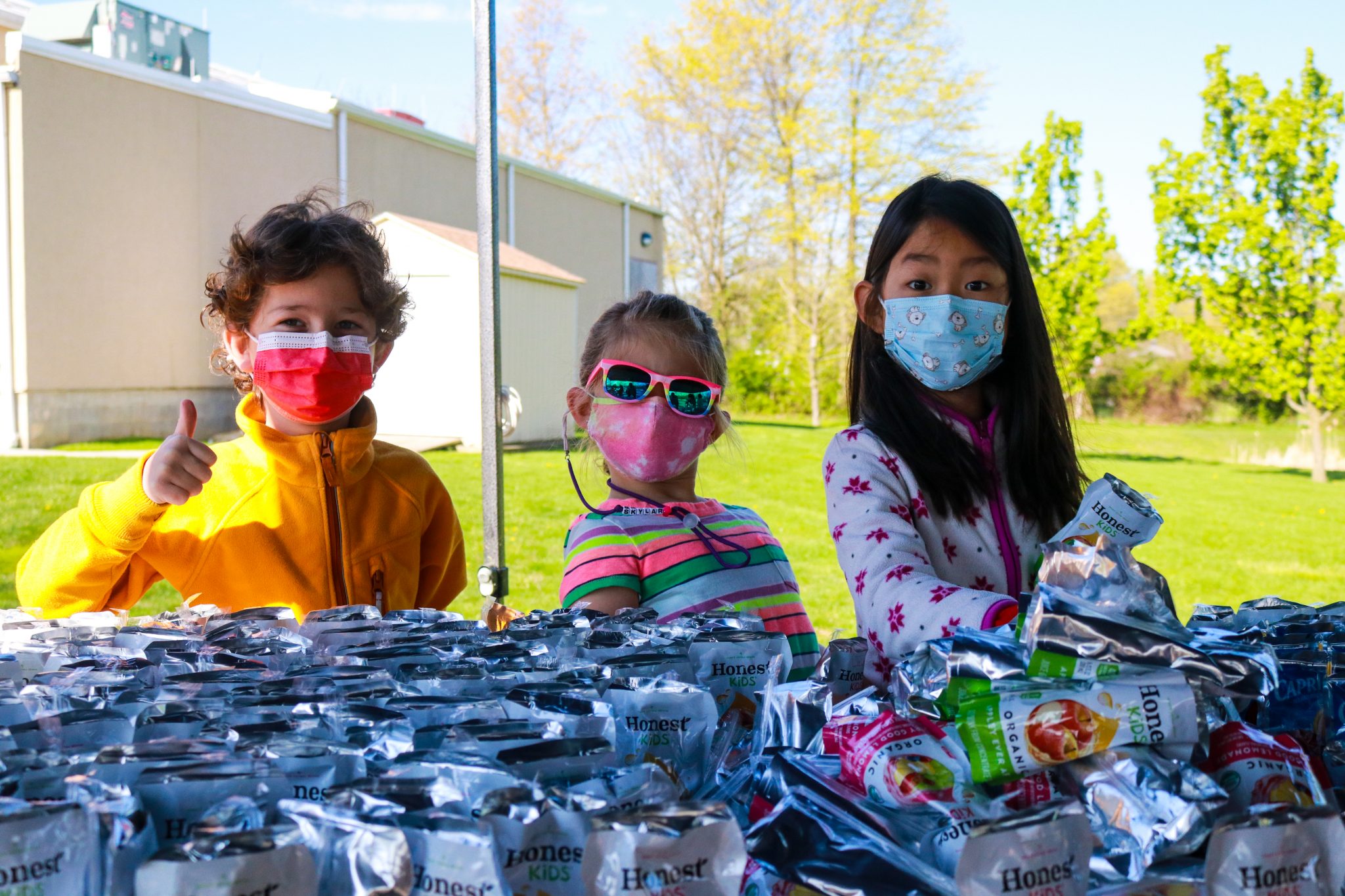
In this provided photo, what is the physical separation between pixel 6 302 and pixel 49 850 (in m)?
14.2

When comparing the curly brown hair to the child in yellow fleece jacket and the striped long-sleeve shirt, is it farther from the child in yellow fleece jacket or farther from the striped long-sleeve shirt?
the striped long-sleeve shirt

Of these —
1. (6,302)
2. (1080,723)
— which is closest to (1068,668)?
(1080,723)

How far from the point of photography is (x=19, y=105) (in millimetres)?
12391

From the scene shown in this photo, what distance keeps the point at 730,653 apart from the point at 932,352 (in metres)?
0.82

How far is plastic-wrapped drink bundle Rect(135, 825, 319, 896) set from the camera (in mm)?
671

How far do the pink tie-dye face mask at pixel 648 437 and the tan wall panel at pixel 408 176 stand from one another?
1512 centimetres

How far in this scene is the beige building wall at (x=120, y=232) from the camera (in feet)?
41.5

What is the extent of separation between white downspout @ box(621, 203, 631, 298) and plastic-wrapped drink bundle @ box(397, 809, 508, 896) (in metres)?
22.5

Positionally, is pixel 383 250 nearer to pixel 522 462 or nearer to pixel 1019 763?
pixel 1019 763

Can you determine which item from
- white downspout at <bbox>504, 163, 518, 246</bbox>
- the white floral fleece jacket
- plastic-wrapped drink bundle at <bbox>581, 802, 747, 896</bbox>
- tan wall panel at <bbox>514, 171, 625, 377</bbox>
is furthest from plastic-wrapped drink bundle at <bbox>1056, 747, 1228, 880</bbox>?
white downspout at <bbox>504, 163, 518, 246</bbox>

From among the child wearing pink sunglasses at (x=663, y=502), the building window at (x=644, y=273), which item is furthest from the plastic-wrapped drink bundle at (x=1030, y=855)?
the building window at (x=644, y=273)

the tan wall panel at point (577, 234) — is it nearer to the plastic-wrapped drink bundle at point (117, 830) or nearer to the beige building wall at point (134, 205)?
the beige building wall at point (134, 205)

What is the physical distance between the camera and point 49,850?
2.27 feet

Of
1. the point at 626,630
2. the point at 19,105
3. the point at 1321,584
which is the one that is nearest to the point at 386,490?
the point at 626,630
